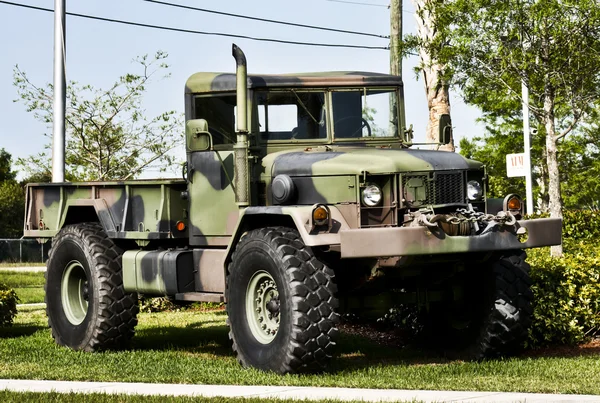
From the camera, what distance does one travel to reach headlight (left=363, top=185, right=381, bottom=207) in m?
9.79

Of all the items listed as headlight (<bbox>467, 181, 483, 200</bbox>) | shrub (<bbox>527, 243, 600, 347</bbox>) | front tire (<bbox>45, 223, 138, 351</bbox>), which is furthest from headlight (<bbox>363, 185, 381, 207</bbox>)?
front tire (<bbox>45, 223, 138, 351</bbox>)

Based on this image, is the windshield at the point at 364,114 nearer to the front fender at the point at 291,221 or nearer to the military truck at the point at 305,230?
the military truck at the point at 305,230

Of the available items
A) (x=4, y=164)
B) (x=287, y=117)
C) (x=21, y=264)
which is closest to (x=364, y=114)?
(x=287, y=117)

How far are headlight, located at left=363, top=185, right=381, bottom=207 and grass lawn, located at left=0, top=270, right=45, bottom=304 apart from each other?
42.5ft

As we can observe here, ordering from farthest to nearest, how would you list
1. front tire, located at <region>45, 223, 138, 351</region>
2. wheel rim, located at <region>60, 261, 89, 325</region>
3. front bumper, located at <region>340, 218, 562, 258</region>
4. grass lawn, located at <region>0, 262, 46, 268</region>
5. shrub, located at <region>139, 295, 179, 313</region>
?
grass lawn, located at <region>0, 262, 46, 268</region>, shrub, located at <region>139, 295, 179, 313</region>, wheel rim, located at <region>60, 261, 89, 325</region>, front tire, located at <region>45, 223, 138, 351</region>, front bumper, located at <region>340, 218, 562, 258</region>

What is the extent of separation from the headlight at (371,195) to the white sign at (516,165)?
18601 millimetres

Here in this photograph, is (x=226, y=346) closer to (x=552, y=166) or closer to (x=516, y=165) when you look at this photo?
(x=552, y=166)

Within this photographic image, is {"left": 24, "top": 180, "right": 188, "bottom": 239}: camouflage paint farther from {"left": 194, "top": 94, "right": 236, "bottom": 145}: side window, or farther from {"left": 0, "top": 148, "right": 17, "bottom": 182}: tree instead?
{"left": 0, "top": 148, "right": 17, "bottom": 182}: tree

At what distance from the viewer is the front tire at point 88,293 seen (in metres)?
12.0

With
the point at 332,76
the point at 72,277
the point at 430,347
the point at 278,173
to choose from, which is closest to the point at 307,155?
the point at 278,173

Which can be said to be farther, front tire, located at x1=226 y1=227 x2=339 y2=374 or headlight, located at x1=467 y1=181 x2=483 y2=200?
headlight, located at x1=467 y1=181 x2=483 y2=200

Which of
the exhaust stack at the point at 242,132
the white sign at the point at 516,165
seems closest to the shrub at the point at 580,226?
the white sign at the point at 516,165

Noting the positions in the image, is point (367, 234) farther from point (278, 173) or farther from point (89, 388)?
point (89, 388)

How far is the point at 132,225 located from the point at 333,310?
3.39 metres
